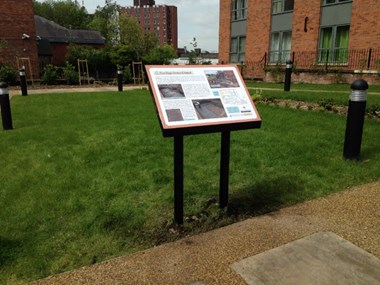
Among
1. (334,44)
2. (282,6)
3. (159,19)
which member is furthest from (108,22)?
(159,19)

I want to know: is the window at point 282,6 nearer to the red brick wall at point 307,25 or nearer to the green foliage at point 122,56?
the red brick wall at point 307,25

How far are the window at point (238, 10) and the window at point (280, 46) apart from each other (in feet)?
12.0

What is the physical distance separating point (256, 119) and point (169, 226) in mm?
1287

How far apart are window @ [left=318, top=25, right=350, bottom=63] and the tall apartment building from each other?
119 meters

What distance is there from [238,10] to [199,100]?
26.5m

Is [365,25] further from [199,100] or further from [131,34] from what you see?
[131,34]

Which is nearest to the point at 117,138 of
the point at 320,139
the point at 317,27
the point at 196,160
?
the point at 196,160

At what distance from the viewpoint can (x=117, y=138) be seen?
6645 millimetres

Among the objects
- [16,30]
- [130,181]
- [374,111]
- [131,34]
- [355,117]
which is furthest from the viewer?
[131,34]

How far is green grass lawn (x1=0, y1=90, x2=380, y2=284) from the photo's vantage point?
306 centimetres

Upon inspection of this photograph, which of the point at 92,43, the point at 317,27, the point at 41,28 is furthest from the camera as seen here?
the point at 92,43

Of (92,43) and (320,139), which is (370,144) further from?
(92,43)

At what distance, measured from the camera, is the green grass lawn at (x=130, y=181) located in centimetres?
306

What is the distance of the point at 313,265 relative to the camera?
8.54 feet
